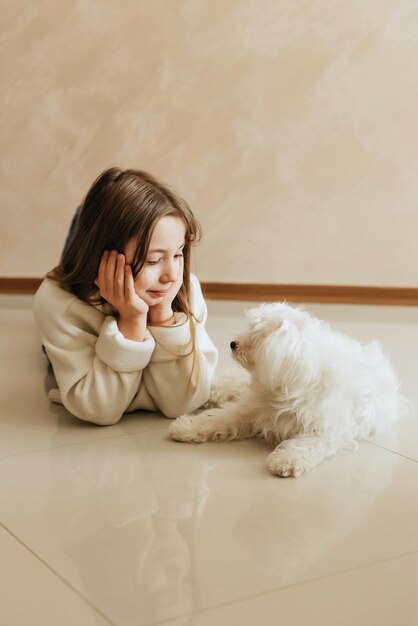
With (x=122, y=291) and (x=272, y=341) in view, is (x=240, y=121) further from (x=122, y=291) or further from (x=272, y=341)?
(x=272, y=341)

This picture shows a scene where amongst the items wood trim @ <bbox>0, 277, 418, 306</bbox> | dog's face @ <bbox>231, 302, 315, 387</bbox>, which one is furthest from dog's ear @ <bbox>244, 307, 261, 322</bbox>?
wood trim @ <bbox>0, 277, 418, 306</bbox>

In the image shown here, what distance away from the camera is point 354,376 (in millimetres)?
1800

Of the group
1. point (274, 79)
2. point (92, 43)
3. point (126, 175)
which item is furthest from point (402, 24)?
point (126, 175)

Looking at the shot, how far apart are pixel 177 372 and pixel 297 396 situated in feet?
1.19

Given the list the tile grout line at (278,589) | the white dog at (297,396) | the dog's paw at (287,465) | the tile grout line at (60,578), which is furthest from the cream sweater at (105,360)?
the tile grout line at (278,589)

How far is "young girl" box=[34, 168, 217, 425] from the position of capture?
1874 mm

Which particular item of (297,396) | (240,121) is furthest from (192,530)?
(240,121)

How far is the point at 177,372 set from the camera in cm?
200

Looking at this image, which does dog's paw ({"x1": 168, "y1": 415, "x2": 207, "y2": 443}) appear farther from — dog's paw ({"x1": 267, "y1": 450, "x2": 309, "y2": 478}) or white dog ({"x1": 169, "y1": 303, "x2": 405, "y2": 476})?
dog's paw ({"x1": 267, "y1": 450, "x2": 309, "y2": 478})

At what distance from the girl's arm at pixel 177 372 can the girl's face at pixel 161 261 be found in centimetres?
10

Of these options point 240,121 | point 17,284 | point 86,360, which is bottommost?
point 17,284

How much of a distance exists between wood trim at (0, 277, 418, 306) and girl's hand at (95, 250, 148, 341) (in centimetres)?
198

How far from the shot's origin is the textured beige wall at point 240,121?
3725mm

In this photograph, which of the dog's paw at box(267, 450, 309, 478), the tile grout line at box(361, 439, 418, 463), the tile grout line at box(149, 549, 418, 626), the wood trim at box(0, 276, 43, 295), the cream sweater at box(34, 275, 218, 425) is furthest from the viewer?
the wood trim at box(0, 276, 43, 295)
